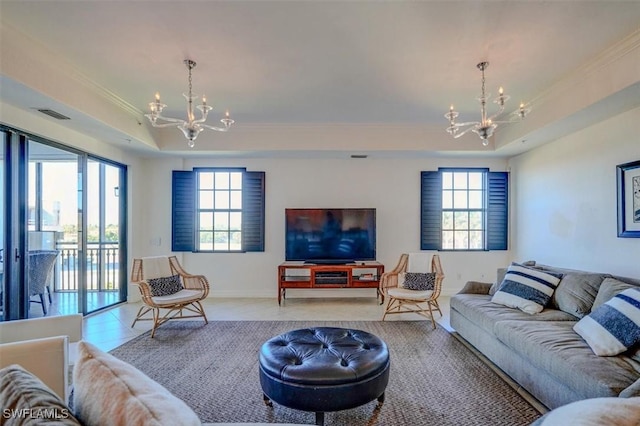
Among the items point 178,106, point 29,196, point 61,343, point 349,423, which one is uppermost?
point 178,106

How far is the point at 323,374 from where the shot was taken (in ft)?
6.38

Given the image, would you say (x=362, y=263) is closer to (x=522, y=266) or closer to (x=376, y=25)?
(x=522, y=266)

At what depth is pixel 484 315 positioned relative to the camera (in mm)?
3070

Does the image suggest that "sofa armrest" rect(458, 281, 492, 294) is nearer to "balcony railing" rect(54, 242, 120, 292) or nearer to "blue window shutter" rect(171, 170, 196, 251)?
"blue window shutter" rect(171, 170, 196, 251)

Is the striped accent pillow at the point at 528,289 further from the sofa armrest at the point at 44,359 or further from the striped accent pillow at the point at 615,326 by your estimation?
the sofa armrest at the point at 44,359

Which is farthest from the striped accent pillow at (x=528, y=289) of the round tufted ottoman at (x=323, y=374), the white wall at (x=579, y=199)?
the round tufted ottoman at (x=323, y=374)

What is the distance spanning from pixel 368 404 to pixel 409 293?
212 centimetres

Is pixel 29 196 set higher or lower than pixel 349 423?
higher

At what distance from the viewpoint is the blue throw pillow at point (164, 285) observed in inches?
158

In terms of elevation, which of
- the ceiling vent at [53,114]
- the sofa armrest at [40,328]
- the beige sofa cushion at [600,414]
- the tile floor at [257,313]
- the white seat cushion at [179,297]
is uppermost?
the ceiling vent at [53,114]

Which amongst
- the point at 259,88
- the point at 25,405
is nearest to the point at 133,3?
the point at 259,88

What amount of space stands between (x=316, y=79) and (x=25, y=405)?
3326 millimetres

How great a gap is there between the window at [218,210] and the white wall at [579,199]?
4.42 m

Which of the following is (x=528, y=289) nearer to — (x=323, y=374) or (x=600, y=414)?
(x=323, y=374)
